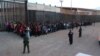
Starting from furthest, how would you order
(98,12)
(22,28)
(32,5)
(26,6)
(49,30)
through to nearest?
(98,12)
(49,30)
(32,5)
(26,6)
(22,28)

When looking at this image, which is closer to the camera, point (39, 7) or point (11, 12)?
point (11, 12)

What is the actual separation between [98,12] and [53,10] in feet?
166

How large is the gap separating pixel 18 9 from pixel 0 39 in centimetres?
635

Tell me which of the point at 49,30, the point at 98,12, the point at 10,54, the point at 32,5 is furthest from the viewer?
the point at 98,12

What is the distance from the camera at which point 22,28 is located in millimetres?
21734

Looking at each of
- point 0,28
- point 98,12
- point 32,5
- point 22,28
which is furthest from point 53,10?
point 98,12

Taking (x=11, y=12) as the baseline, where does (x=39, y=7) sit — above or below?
above

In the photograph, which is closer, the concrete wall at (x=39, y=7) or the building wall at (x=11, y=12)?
the building wall at (x=11, y=12)

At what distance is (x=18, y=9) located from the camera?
26.0 meters

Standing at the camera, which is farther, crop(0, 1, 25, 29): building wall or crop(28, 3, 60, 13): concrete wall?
crop(28, 3, 60, 13): concrete wall

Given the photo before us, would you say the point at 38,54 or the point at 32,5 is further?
the point at 32,5

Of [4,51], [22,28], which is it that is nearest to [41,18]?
[22,28]

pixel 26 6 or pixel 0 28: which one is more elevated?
pixel 26 6

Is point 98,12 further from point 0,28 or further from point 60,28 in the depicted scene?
point 0,28
